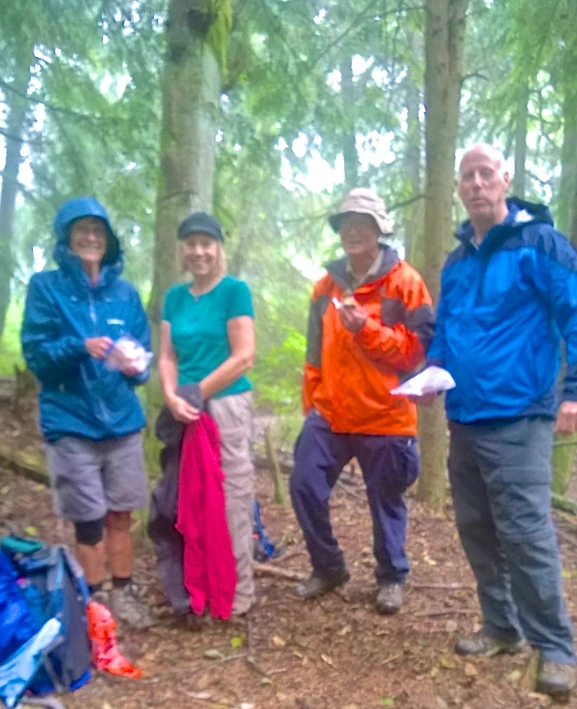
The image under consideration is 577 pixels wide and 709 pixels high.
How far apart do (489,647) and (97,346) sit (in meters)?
2.42

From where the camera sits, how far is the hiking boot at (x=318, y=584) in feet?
14.0

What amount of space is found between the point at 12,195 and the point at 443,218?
36.5 ft

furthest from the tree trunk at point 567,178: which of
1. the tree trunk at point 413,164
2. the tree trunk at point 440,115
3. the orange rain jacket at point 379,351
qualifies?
the orange rain jacket at point 379,351

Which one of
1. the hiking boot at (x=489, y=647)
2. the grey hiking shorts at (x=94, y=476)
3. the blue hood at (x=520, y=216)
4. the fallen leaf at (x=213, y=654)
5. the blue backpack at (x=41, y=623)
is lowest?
the fallen leaf at (x=213, y=654)

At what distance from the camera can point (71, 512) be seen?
11.9ft

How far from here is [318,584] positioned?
4.28 meters

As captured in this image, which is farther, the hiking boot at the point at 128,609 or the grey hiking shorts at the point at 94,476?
the hiking boot at the point at 128,609

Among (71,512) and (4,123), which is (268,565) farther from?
(4,123)

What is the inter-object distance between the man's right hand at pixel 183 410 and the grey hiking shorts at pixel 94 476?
0.28m

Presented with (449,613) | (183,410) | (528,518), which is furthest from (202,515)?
(528,518)

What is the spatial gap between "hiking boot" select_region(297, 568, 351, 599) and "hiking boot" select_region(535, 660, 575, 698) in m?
1.41

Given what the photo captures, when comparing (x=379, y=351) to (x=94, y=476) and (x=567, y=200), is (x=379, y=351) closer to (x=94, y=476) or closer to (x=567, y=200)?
(x=94, y=476)

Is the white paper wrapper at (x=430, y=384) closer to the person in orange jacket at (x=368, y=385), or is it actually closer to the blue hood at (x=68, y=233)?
the person in orange jacket at (x=368, y=385)

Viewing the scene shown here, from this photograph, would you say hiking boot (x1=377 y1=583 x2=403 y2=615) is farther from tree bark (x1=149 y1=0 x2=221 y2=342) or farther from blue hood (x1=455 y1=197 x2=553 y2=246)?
tree bark (x1=149 y1=0 x2=221 y2=342)
